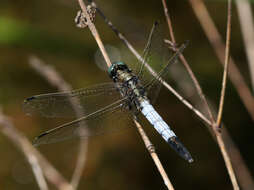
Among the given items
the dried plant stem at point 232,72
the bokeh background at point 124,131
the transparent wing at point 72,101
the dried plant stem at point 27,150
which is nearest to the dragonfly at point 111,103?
the transparent wing at point 72,101

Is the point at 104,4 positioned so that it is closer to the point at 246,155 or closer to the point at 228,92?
the point at 228,92

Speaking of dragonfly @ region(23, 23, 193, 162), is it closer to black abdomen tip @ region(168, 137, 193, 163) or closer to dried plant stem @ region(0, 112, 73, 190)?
black abdomen tip @ region(168, 137, 193, 163)

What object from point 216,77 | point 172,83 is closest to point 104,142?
point 172,83

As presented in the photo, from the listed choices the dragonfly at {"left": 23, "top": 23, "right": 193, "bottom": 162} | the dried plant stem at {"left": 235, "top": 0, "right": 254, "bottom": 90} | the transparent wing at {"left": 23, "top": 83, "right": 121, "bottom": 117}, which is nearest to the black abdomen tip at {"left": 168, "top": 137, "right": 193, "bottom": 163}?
the dragonfly at {"left": 23, "top": 23, "right": 193, "bottom": 162}

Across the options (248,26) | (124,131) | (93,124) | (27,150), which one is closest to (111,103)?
(93,124)

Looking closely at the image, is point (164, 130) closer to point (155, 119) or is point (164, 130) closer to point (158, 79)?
point (155, 119)

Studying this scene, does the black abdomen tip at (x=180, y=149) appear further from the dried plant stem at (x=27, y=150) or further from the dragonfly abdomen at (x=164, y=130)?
the dried plant stem at (x=27, y=150)

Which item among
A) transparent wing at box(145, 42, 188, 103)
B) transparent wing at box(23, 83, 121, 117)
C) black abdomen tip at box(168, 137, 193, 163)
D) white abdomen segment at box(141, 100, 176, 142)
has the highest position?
transparent wing at box(23, 83, 121, 117)
